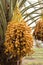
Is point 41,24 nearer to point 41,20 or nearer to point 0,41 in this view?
point 41,20

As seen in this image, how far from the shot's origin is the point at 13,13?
0.85 metres

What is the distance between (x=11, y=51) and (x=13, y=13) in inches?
5.9

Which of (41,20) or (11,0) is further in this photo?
(41,20)

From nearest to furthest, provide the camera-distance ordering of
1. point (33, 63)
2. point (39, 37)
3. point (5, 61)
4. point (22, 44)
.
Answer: point (22, 44) < point (5, 61) < point (39, 37) < point (33, 63)

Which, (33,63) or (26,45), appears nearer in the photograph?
(26,45)

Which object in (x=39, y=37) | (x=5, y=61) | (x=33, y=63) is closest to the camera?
(x=5, y=61)

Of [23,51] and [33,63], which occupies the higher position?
[23,51]

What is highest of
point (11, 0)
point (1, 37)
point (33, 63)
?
point (11, 0)

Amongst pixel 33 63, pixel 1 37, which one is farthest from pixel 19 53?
pixel 33 63

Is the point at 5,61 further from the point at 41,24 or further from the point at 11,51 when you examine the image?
the point at 41,24

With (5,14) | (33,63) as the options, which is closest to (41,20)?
(5,14)

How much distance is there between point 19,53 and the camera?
81cm

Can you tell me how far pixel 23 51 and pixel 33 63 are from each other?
814 mm

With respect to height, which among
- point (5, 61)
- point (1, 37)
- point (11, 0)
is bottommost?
point (5, 61)
